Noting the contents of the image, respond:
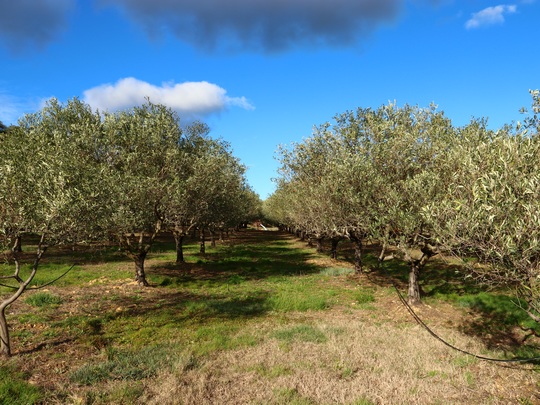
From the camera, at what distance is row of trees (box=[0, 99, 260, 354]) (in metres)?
13.1

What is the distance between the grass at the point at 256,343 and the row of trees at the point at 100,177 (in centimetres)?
285

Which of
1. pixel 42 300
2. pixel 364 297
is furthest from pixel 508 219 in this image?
pixel 42 300

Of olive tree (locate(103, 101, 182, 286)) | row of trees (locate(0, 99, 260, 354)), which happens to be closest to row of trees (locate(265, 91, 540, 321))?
row of trees (locate(0, 99, 260, 354))

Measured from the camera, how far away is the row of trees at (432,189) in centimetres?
1011

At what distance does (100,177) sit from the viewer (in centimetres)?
1909

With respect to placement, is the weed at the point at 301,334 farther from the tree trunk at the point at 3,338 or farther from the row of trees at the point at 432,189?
the tree trunk at the point at 3,338

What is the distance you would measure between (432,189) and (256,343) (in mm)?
11497

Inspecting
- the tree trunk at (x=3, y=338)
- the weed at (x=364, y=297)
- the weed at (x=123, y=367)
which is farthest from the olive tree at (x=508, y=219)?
the tree trunk at (x=3, y=338)

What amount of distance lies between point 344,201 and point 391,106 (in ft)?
24.8

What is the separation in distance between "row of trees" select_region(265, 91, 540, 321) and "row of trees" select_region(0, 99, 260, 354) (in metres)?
10.1

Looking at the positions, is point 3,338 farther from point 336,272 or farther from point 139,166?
point 336,272

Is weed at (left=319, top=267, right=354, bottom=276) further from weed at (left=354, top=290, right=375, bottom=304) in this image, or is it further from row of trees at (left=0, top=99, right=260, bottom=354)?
row of trees at (left=0, top=99, right=260, bottom=354)

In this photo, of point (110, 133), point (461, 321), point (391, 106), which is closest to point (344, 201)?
point (391, 106)

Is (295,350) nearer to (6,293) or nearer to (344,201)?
(344,201)
